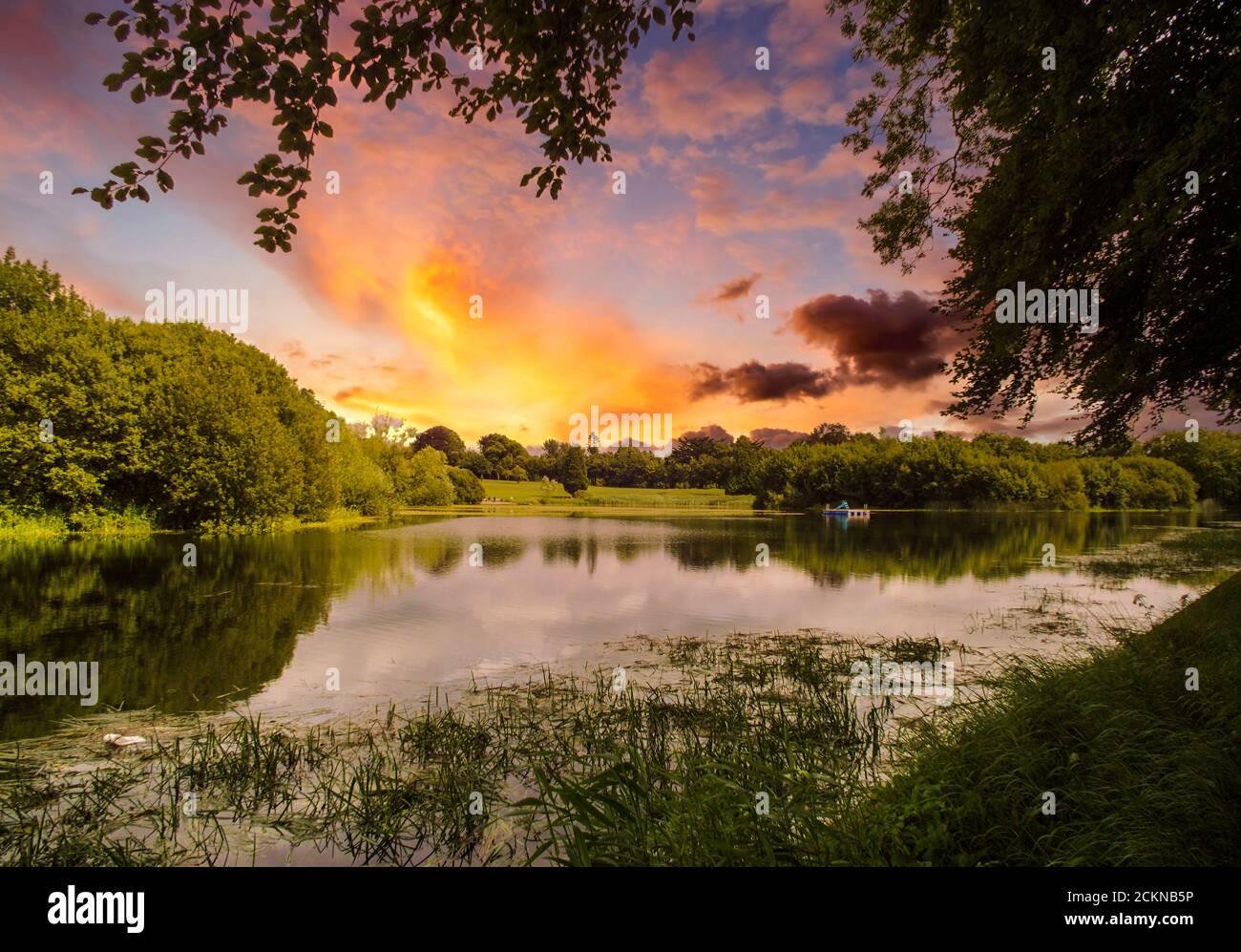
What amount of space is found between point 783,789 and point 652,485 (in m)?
193

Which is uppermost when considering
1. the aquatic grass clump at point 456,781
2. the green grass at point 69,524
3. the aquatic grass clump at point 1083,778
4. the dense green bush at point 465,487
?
the dense green bush at point 465,487

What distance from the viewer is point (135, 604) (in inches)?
767

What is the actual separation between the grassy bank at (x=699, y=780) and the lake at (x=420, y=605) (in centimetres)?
282

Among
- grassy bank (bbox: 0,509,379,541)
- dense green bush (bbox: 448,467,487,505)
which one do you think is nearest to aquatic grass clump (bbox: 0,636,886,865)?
grassy bank (bbox: 0,509,379,541)

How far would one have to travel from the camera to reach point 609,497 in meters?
157

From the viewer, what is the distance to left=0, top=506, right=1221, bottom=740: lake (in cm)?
1267

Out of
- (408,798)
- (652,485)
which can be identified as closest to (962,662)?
(408,798)

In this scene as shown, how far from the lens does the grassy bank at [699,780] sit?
4750mm

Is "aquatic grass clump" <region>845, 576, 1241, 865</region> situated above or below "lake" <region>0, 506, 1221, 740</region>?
above

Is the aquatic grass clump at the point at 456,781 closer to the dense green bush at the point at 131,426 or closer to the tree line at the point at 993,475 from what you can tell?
the dense green bush at the point at 131,426

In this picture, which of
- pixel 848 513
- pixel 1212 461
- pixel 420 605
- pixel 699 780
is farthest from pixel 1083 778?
pixel 1212 461

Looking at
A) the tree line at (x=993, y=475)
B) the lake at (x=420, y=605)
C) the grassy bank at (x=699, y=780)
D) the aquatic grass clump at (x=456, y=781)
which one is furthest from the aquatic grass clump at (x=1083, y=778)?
the tree line at (x=993, y=475)

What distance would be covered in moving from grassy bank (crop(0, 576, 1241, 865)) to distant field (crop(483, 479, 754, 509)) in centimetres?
11938

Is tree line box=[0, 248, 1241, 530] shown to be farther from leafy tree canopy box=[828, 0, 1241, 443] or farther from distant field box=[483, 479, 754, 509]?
distant field box=[483, 479, 754, 509]
